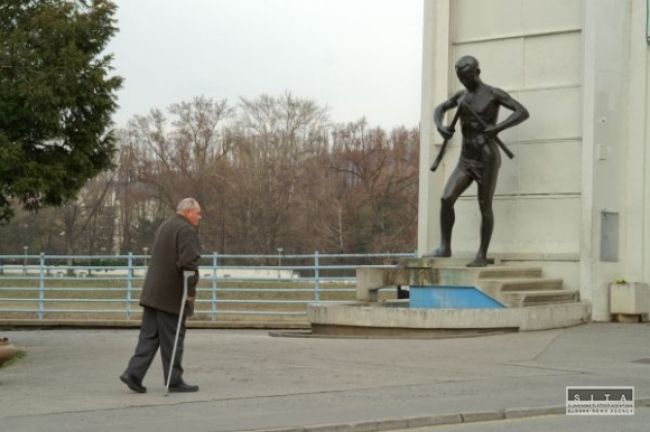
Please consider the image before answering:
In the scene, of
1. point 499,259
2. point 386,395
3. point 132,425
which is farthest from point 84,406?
point 499,259

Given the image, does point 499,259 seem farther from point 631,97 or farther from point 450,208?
point 631,97

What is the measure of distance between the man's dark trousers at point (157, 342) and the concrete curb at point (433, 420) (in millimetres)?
2807

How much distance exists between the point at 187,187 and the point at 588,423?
6527cm

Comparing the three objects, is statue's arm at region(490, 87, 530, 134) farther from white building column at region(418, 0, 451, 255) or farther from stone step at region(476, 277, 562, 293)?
white building column at region(418, 0, 451, 255)

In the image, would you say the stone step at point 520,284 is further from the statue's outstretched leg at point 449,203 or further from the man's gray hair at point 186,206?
the man's gray hair at point 186,206

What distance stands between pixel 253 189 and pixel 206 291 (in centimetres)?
3877

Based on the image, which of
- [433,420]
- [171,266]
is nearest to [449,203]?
[171,266]

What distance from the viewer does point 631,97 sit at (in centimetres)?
2098

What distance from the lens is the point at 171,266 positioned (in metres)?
12.1

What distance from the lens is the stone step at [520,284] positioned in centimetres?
1895

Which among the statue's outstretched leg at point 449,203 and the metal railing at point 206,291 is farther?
the metal railing at point 206,291

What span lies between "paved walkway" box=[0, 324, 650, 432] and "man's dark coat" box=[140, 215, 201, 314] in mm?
923

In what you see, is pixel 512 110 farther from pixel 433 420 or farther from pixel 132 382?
pixel 433 420

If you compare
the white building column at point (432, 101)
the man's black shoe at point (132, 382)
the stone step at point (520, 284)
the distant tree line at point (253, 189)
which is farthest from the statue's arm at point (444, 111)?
the distant tree line at point (253, 189)
